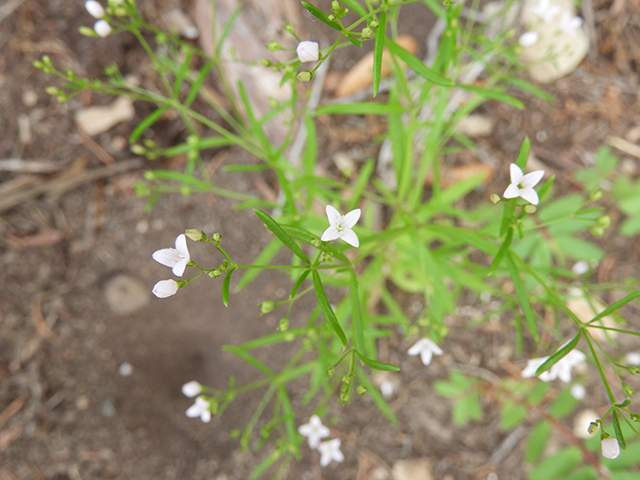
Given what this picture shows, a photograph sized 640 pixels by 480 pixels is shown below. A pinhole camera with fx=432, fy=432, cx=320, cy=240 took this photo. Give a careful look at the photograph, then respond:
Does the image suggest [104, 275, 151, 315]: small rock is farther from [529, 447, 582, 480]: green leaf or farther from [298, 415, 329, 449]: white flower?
[529, 447, 582, 480]: green leaf

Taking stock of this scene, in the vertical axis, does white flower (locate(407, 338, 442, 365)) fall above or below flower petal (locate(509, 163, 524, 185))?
below

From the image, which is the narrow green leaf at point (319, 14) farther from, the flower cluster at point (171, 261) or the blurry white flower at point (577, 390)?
the blurry white flower at point (577, 390)

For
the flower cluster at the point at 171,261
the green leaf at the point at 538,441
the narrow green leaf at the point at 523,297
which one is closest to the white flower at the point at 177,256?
the flower cluster at the point at 171,261

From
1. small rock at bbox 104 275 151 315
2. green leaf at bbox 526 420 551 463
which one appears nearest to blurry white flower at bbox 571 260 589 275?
green leaf at bbox 526 420 551 463

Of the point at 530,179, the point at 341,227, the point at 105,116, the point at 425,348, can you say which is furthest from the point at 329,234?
the point at 105,116

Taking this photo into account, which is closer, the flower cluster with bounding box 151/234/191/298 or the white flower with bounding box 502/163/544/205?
the flower cluster with bounding box 151/234/191/298

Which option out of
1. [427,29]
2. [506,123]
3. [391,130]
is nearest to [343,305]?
[391,130]
